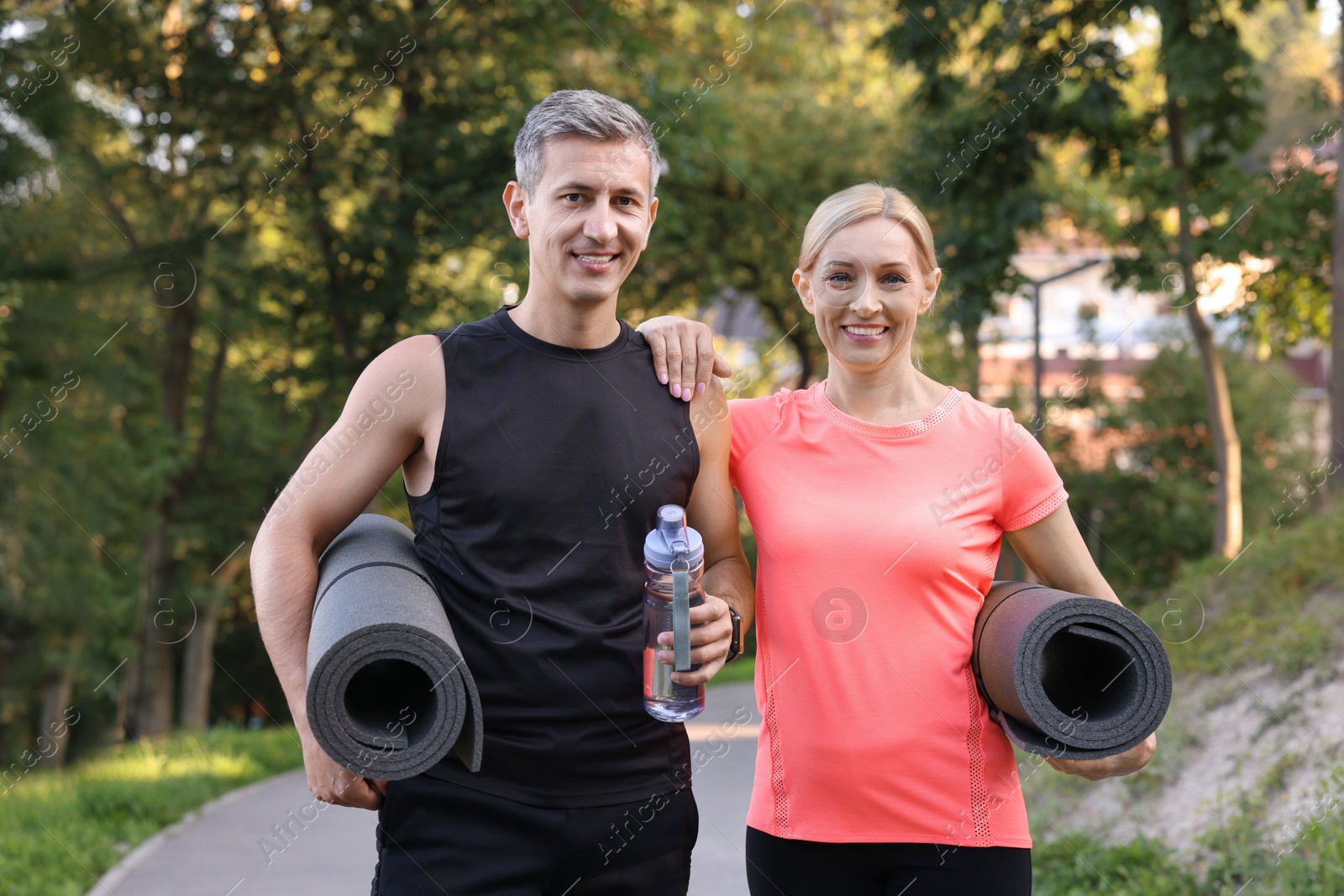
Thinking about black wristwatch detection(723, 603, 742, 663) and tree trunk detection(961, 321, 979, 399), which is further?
tree trunk detection(961, 321, 979, 399)

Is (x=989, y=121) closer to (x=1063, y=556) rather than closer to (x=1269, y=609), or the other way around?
(x=1269, y=609)

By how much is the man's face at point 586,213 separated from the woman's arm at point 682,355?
21cm

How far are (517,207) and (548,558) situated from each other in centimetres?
→ 82

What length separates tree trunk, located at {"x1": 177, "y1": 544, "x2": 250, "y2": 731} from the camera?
20172 mm

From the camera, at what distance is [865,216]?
112 inches

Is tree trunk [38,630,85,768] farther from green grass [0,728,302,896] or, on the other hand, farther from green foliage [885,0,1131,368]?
green foliage [885,0,1131,368]

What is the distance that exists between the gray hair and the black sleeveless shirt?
0.38 meters

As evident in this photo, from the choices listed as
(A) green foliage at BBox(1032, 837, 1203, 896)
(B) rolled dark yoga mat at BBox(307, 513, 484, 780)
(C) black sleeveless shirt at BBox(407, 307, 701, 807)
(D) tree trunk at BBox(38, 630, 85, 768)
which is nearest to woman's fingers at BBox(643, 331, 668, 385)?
(C) black sleeveless shirt at BBox(407, 307, 701, 807)

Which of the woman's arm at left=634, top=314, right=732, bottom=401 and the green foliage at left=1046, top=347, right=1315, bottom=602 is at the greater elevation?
the green foliage at left=1046, top=347, right=1315, bottom=602

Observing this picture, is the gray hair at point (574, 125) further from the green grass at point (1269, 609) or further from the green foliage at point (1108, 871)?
the green grass at point (1269, 609)

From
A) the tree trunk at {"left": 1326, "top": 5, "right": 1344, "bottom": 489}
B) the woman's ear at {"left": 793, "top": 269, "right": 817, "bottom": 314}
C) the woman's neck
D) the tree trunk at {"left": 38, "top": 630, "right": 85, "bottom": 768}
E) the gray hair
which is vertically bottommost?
the tree trunk at {"left": 38, "top": 630, "right": 85, "bottom": 768}

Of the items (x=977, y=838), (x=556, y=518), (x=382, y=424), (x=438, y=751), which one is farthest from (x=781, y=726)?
(x=382, y=424)

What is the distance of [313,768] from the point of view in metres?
2.41

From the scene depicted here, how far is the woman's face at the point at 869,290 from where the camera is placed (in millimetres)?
2822
